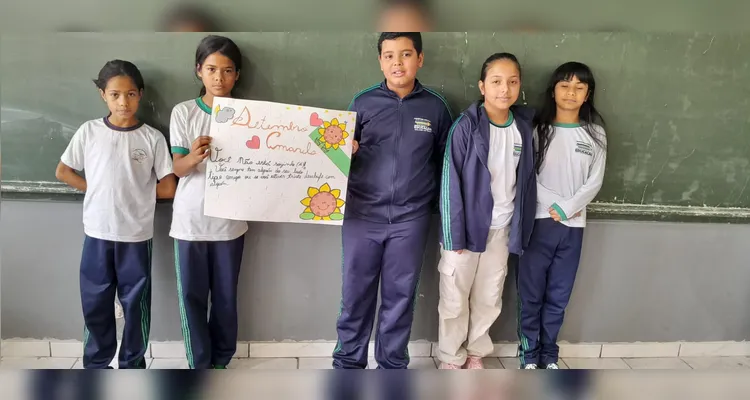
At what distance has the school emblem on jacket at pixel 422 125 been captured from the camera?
155 cm

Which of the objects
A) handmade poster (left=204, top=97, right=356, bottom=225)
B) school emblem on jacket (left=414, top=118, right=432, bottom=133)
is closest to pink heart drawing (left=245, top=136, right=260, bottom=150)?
handmade poster (left=204, top=97, right=356, bottom=225)

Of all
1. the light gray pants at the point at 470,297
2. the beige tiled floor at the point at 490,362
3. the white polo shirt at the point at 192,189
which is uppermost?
the white polo shirt at the point at 192,189

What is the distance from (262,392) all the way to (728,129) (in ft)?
6.31

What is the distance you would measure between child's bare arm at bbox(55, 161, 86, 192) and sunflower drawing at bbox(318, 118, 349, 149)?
81 centimetres

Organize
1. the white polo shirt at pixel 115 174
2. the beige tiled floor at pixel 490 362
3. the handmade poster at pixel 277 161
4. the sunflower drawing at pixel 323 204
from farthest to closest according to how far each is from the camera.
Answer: the beige tiled floor at pixel 490 362 → the white polo shirt at pixel 115 174 → the sunflower drawing at pixel 323 204 → the handmade poster at pixel 277 161

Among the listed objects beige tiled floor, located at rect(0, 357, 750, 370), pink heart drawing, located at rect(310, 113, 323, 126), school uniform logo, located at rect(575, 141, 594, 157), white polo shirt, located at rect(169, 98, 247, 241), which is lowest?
beige tiled floor, located at rect(0, 357, 750, 370)

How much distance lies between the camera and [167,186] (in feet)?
5.12

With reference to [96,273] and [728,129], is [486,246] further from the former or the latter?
[96,273]

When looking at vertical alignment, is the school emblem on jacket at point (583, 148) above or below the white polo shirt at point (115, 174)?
above

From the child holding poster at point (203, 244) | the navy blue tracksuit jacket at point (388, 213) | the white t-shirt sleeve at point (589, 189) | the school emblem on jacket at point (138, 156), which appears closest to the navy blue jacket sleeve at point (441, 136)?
the navy blue tracksuit jacket at point (388, 213)

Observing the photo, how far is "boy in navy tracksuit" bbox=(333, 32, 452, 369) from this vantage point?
1.54 meters

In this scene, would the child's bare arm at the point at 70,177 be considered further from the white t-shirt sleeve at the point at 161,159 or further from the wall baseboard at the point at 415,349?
the wall baseboard at the point at 415,349

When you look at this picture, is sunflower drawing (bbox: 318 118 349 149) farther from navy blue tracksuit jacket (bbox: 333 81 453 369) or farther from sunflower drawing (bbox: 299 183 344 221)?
navy blue tracksuit jacket (bbox: 333 81 453 369)

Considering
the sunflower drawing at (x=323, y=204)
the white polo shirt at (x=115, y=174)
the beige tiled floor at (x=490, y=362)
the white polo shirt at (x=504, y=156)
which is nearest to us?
the sunflower drawing at (x=323, y=204)
